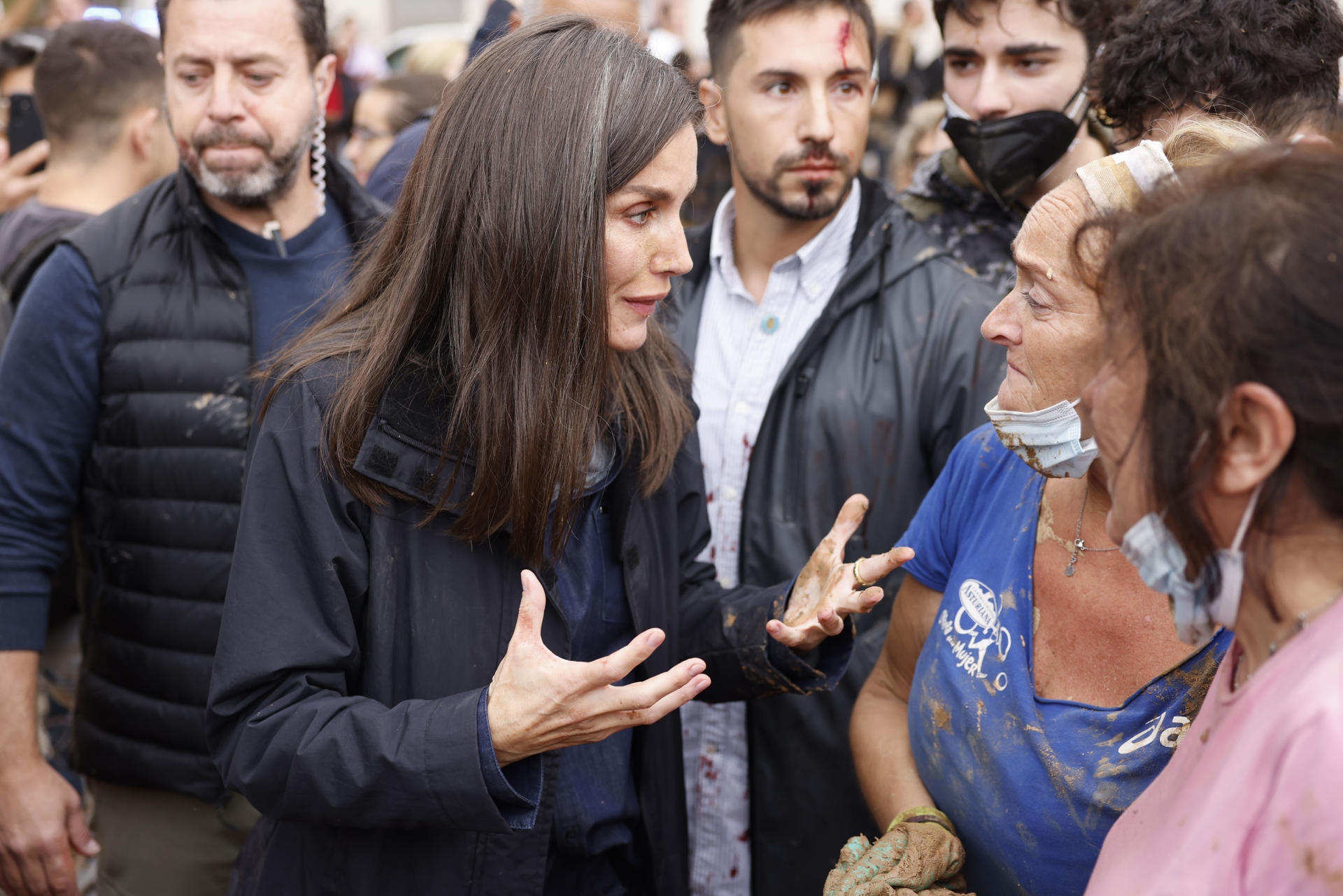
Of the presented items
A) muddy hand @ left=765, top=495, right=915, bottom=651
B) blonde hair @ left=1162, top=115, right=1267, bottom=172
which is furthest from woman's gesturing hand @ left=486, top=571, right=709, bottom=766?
blonde hair @ left=1162, top=115, right=1267, bottom=172

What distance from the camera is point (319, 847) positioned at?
1.82 m

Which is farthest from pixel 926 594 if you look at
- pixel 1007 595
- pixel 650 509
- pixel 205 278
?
pixel 205 278

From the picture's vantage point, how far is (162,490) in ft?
8.59

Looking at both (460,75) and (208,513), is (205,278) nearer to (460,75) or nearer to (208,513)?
(208,513)

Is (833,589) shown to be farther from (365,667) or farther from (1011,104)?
(1011,104)

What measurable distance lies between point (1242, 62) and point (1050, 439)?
947 mm

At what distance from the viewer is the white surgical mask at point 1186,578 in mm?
1128

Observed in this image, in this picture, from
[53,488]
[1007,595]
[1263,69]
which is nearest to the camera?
[1007,595]

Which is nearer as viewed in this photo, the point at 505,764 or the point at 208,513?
the point at 505,764

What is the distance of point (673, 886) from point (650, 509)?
738 millimetres

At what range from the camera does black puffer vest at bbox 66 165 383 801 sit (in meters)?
2.60

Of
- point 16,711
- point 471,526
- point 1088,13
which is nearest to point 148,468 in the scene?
point 16,711

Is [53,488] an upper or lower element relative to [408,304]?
lower

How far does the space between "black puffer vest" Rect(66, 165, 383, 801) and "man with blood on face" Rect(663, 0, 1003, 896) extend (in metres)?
1.17
